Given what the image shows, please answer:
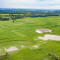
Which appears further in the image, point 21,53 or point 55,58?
point 21,53

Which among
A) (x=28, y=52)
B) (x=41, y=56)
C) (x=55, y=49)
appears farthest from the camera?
(x=55, y=49)

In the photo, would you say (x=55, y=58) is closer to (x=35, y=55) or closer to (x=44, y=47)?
(x=35, y=55)

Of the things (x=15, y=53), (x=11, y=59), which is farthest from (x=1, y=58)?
(x=15, y=53)

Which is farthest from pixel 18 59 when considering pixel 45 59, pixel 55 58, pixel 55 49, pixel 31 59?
pixel 55 49

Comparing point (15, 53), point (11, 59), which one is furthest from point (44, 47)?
point (11, 59)

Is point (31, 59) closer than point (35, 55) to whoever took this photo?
Yes

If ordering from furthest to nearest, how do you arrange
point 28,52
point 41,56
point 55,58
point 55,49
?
1. point 55,49
2. point 28,52
3. point 41,56
4. point 55,58

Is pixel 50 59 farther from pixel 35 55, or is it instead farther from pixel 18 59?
pixel 18 59

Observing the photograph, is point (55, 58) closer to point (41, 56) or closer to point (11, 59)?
point (41, 56)
